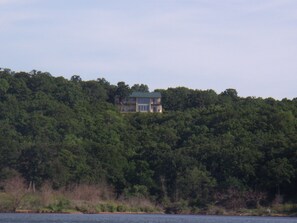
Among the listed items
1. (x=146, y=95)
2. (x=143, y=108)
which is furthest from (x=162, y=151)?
(x=143, y=108)

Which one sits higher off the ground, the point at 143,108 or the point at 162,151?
the point at 143,108

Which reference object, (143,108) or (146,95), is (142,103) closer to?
(143,108)

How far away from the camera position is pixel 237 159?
283 feet

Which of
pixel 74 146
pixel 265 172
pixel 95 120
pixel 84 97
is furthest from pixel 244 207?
pixel 84 97

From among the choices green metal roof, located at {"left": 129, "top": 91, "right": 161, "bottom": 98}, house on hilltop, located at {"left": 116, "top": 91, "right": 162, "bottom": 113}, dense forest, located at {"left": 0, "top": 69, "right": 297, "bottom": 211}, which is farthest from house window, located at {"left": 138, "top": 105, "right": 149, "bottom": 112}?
dense forest, located at {"left": 0, "top": 69, "right": 297, "bottom": 211}

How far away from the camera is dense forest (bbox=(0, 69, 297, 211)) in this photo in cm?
8450

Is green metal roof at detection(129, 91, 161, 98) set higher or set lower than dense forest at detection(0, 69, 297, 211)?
higher

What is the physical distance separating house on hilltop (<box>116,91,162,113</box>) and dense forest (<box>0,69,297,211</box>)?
76.2 feet

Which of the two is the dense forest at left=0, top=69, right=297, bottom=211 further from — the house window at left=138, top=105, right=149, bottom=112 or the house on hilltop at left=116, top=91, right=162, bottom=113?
the house window at left=138, top=105, right=149, bottom=112

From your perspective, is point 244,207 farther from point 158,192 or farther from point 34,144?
point 34,144

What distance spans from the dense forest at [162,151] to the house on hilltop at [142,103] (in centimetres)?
2321

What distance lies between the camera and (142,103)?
145 meters

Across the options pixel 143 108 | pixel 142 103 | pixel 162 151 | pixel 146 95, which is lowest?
pixel 162 151

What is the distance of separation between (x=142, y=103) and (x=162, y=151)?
52.3 metres
